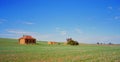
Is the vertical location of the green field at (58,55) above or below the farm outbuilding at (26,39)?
below

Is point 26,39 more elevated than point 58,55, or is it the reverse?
point 26,39

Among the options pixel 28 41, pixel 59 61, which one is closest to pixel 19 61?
pixel 59 61

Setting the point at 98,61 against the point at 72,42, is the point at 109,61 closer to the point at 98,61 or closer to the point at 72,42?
the point at 98,61

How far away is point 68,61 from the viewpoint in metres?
19.1

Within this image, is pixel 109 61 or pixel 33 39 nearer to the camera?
pixel 109 61

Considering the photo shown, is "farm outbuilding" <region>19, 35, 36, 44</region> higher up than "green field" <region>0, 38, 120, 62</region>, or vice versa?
"farm outbuilding" <region>19, 35, 36, 44</region>

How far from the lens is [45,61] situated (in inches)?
766

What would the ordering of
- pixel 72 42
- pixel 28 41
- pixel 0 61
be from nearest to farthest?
pixel 0 61, pixel 28 41, pixel 72 42

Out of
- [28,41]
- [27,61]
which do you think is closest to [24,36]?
[28,41]

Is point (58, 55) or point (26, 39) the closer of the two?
point (58, 55)

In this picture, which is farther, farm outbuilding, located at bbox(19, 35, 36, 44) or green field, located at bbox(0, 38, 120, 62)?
farm outbuilding, located at bbox(19, 35, 36, 44)

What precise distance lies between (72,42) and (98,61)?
7860cm

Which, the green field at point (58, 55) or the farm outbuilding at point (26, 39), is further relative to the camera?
the farm outbuilding at point (26, 39)

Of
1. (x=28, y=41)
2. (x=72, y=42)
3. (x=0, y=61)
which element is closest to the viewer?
(x=0, y=61)
